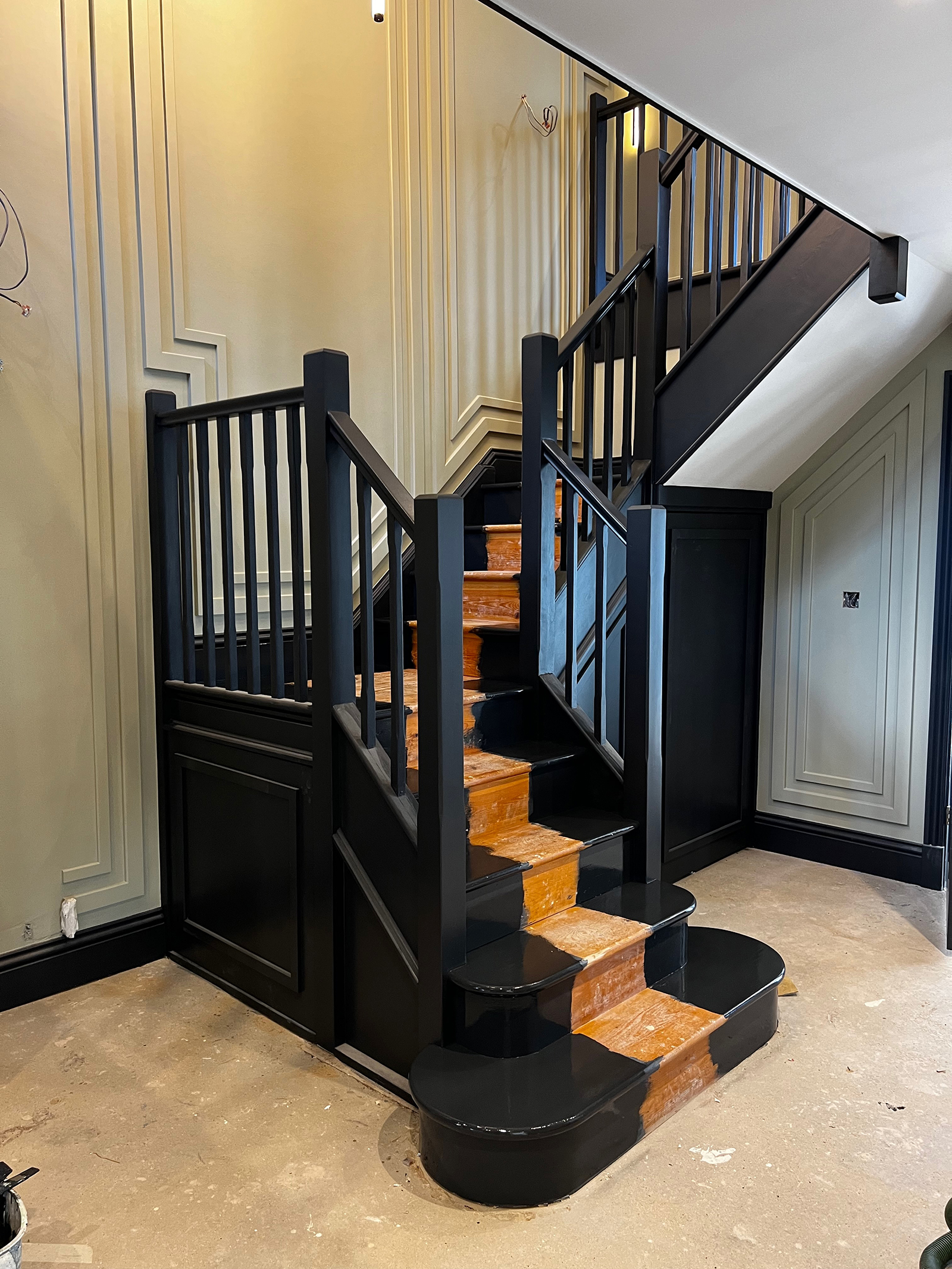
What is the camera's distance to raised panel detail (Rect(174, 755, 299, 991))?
107 inches

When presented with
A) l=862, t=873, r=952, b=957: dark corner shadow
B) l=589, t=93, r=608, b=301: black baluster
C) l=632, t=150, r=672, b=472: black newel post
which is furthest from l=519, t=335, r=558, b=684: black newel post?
l=589, t=93, r=608, b=301: black baluster

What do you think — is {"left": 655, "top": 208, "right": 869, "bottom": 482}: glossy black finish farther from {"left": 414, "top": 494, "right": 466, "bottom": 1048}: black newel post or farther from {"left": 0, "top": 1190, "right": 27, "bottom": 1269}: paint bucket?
{"left": 0, "top": 1190, "right": 27, "bottom": 1269}: paint bucket

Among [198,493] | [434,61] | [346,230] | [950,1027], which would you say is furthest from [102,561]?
[950,1027]

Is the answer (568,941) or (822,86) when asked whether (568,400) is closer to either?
(822,86)

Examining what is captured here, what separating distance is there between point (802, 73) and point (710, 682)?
8.50 feet

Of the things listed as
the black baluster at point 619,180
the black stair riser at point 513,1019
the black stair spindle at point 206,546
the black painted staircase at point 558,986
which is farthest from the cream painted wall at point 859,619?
the black stair spindle at point 206,546

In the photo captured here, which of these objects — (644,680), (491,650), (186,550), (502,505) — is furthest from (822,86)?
(502,505)

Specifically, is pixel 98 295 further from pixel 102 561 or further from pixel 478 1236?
pixel 478 1236

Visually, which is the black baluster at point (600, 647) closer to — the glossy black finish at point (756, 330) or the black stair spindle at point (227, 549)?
the glossy black finish at point (756, 330)

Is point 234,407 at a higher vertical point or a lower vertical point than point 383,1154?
higher

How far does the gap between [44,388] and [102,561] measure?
1.81 ft

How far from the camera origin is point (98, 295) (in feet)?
9.71

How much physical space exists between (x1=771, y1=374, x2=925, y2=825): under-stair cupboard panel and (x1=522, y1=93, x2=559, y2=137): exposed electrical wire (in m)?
2.09

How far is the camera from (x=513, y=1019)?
7.12ft
